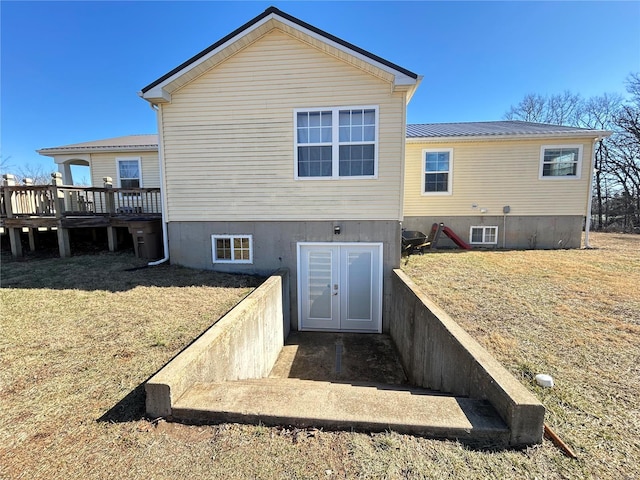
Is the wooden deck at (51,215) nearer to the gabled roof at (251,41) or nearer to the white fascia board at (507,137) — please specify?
the gabled roof at (251,41)

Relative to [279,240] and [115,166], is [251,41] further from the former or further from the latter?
[115,166]

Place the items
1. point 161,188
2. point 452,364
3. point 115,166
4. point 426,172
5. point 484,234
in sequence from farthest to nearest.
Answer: point 115,166
point 484,234
point 426,172
point 161,188
point 452,364

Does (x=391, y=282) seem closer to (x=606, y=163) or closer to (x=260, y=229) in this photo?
(x=260, y=229)

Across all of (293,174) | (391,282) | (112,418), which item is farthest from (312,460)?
(293,174)

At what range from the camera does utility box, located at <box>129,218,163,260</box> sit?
27.0ft

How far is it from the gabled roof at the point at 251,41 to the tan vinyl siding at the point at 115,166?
5482 mm

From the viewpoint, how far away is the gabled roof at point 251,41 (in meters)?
6.21

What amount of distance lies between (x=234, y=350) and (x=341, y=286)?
3.80 metres

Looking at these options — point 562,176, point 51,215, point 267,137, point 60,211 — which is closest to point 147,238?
point 60,211

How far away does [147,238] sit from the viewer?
326 inches

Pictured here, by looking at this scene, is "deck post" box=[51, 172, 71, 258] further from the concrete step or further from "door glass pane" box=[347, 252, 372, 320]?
the concrete step

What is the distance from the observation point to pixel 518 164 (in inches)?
436

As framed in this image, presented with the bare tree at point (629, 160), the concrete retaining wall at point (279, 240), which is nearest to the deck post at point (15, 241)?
the concrete retaining wall at point (279, 240)

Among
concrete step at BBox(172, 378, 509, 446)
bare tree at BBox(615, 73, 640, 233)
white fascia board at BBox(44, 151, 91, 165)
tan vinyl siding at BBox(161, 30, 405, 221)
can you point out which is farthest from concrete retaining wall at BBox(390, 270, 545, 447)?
bare tree at BBox(615, 73, 640, 233)
